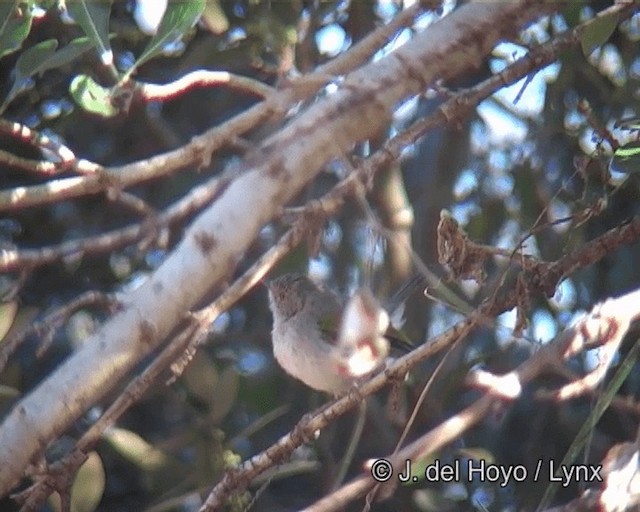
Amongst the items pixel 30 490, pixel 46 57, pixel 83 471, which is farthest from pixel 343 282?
pixel 30 490

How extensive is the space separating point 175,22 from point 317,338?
4.84 ft

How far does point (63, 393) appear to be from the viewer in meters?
1.96

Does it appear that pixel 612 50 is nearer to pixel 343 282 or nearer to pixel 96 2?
pixel 343 282

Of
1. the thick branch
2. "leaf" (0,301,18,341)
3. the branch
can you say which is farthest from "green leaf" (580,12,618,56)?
"leaf" (0,301,18,341)

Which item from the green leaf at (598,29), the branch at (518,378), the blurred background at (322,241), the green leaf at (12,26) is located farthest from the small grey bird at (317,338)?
the green leaf at (12,26)

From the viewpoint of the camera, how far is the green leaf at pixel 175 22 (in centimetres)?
245

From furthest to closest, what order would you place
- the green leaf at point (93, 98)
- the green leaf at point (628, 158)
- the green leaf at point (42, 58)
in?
the green leaf at point (42, 58) → the green leaf at point (93, 98) → the green leaf at point (628, 158)

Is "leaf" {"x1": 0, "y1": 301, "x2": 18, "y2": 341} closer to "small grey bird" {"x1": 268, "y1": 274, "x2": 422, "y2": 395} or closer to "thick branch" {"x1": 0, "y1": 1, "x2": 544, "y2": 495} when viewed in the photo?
"thick branch" {"x1": 0, "y1": 1, "x2": 544, "y2": 495}

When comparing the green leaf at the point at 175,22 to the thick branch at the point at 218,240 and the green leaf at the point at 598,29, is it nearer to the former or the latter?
the thick branch at the point at 218,240

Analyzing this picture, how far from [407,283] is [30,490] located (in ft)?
4.78

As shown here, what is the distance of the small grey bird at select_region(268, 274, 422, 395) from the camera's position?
9.36 ft

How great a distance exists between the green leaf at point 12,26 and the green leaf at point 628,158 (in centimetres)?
117

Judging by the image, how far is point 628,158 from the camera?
2.24 meters

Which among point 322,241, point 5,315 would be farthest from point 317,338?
point 5,315
